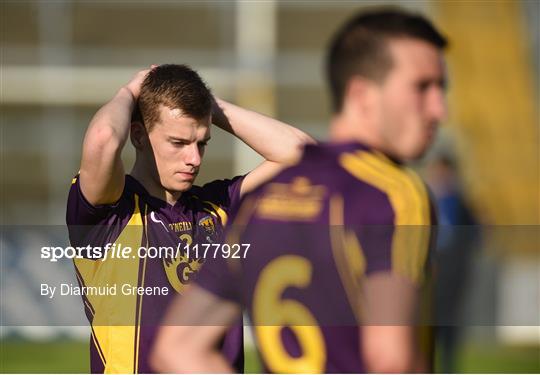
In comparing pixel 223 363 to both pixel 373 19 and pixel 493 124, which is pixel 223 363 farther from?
pixel 493 124

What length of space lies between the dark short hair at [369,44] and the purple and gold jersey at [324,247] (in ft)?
0.58

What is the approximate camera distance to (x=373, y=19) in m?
2.40

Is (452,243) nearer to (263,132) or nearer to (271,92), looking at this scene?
(263,132)

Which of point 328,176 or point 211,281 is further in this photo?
point 211,281

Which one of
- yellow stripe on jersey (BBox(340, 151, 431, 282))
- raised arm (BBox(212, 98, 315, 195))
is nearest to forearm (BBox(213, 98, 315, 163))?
raised arm (BBox(212, 98, 315, 195))

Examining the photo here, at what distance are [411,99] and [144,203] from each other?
4.80 ft

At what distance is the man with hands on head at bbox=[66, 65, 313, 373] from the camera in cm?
330

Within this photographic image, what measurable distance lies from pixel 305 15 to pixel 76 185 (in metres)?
15.7

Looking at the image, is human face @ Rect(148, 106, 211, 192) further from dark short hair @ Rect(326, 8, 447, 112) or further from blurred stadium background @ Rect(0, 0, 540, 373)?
blurred stadium background @ Rect(0, 0, 540, 373)

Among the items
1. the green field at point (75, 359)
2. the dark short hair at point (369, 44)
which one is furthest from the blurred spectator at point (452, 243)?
the dark short hair at point (369, 44)

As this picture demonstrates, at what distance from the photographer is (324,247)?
2.16 metres

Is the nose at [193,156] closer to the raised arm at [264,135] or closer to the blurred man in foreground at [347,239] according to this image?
the raised arm at [264,135]

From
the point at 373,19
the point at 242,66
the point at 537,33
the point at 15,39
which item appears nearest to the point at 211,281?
the point at 373,19

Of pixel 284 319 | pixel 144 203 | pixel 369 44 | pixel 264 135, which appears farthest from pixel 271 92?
pixel 284 319
